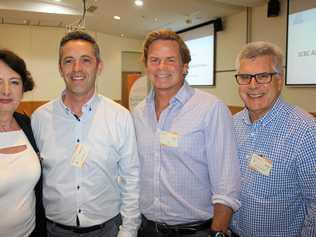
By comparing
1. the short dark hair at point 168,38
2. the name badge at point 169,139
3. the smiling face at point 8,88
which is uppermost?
the short dark hair at point 168,38

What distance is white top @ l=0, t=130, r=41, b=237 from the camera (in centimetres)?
160

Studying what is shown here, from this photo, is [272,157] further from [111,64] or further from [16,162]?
[111,64]

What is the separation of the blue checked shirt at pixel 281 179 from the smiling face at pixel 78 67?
100 centimetres

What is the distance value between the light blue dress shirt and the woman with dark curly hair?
7cm

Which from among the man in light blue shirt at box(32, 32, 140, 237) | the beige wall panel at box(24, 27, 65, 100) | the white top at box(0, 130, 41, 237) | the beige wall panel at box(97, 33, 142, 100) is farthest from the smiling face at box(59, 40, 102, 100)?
the beige wall panel at box(97, 33, 142, 100)

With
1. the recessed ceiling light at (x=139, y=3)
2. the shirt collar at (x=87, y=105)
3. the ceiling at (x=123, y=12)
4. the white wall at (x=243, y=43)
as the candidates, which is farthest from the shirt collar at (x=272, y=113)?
the recessed ceiling light at (x=139, y=3)

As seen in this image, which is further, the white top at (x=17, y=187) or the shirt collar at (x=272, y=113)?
the shirt collar at (x=272, y=113)

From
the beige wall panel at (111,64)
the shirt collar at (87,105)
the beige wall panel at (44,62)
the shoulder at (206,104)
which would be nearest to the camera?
the shoulder at (206,104)

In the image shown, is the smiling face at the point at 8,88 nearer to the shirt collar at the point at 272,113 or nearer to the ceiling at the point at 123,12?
the shirt collar at the point at 272,113

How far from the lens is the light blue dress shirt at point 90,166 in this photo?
1759 millimetres

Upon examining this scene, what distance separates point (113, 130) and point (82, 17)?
24.7 ft

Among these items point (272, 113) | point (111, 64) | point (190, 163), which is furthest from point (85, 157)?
point (111, 64)

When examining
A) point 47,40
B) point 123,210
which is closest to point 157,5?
point 47,40

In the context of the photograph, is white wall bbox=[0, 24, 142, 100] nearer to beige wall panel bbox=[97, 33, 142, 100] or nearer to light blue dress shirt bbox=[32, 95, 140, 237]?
beige wall panel bbox=[97, 33, 142, 100]
